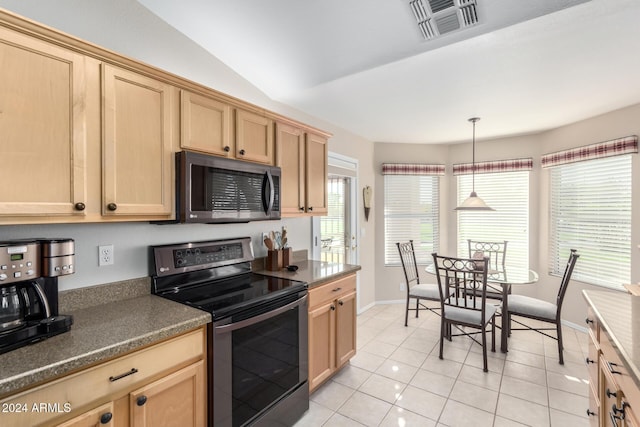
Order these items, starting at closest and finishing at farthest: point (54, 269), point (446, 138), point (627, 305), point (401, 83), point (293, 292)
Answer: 1. point (54, 269)
2. point (627, 305)
3. point (293, 292)
4. point (401, 83)
5. point (446, 138)

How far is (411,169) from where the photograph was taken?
4.59 meters

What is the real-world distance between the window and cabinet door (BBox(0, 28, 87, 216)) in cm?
385

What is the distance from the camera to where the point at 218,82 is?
2.38m

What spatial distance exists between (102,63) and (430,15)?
1742 mm

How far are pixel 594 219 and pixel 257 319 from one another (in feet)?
13.1

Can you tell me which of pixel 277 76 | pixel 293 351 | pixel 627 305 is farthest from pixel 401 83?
pixel 293 351

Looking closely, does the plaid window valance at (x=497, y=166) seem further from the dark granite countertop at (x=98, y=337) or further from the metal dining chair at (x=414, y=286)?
the dark granite countertop at (x=98, y=337)

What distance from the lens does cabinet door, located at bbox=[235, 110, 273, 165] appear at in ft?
6.99

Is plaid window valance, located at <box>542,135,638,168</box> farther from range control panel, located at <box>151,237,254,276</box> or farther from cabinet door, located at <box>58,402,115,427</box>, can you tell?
cabinet door, located at <box>58,402,115,427</box>

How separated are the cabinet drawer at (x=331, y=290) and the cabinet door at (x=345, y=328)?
6 cm

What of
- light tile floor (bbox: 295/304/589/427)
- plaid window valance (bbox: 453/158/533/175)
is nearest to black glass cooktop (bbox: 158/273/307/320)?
light tile floor (bbox: 295/304/589/427)

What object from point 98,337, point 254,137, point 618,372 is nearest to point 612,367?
point 618,372

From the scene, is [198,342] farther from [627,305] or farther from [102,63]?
[627,305]

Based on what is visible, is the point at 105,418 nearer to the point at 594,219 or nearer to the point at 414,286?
the point at 414,286
